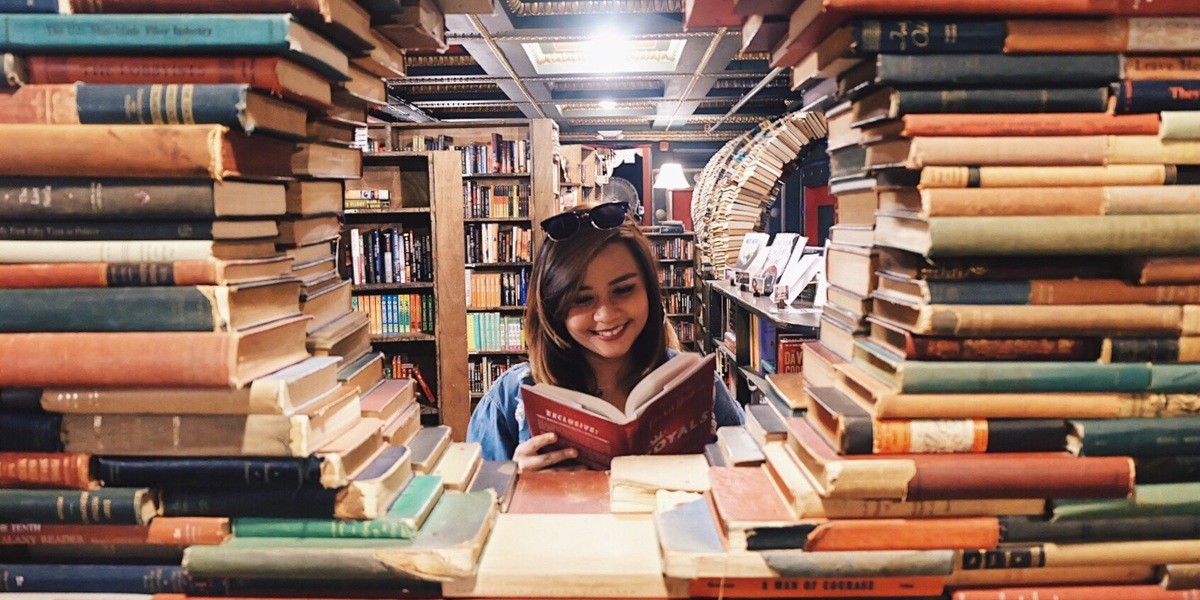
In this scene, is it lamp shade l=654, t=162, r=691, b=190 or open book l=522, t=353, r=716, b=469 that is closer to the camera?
open book l=522, t=353, r=716, b=469

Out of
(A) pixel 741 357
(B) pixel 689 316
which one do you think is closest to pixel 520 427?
(A) pixel 741 357

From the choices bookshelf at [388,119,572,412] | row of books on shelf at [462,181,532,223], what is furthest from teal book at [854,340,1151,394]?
row of books on shelf at [462,181,532,223]

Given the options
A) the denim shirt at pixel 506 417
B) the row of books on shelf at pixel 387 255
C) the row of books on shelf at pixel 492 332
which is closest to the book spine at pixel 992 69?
the denim shirt at pixel 506 417

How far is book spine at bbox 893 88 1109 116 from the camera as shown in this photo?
0.80 m

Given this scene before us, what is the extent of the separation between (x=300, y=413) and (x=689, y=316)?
7.40 meters

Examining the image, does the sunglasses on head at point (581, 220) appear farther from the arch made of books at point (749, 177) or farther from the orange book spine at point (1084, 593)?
the arch made of books at point (749, 177)

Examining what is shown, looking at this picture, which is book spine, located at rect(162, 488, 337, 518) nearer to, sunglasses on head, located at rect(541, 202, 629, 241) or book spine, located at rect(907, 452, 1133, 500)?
book spine, located at rect(907, 452, 1133, 500)

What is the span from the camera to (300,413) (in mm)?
784

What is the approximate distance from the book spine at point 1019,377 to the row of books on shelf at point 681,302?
715 centimetres

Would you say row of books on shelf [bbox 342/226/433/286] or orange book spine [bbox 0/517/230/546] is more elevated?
row of books on shelf [bbox 342/226/433/286]

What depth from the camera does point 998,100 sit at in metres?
→ 0.80

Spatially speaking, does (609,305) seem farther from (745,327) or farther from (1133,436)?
(745,327)

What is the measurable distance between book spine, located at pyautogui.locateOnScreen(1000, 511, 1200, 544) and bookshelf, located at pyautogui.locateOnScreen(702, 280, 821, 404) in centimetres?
210

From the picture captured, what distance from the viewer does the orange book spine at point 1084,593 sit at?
816 mm
